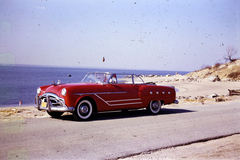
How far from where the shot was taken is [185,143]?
5.62 metres

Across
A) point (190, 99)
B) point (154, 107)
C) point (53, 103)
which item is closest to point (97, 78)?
point (53, 103)

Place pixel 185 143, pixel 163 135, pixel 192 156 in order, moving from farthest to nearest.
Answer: pixel 163 135 < pixel 185 143 < pixel 192 156

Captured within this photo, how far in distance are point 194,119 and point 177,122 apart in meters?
0.92

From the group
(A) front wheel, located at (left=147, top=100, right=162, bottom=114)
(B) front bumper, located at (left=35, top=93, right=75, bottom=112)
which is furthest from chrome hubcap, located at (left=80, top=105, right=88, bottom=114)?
(A) front wheel, located at (left=147, top=100, right=162, bottom=114)

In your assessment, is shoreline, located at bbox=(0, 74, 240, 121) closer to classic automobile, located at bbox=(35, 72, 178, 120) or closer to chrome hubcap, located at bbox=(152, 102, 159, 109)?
classic automobile, located at bbox=(35, 72, 178, 120)

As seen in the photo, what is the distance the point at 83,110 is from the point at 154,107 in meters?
3.12

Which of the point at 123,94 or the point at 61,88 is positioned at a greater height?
the point at 61,88

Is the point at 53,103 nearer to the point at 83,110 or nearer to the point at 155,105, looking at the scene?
the point at 83,110

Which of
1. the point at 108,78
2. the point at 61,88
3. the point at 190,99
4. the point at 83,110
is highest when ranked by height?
the point at 108,78

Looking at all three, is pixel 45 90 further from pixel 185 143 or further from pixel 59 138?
pixel 185 143

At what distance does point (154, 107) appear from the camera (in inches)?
386

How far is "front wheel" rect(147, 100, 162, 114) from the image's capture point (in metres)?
9.70

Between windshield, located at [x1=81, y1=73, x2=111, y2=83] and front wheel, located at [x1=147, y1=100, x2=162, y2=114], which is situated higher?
windshield, located at [x1=81, y1=73, x2=111, y2=83]

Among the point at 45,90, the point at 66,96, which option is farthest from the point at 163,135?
the point at 45,90
